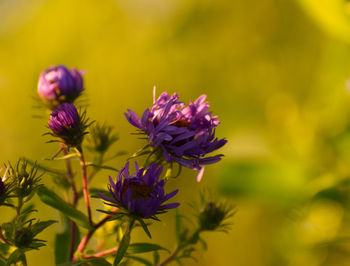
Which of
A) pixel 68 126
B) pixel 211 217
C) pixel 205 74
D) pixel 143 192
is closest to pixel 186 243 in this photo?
Result: pixel 211 217

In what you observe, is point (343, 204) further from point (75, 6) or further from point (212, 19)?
point (75, 6)

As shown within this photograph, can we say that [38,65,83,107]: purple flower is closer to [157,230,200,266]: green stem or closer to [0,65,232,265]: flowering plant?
[0,65,232,265]: flowering plant

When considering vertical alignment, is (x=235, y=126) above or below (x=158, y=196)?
above

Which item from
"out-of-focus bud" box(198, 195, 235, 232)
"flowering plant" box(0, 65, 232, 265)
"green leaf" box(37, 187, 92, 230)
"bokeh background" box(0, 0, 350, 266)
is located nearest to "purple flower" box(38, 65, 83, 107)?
"flowering plant" box(0, 65, 232, 265)

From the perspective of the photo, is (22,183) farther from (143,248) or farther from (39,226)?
(143,248)

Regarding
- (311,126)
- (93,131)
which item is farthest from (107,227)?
(311,126)

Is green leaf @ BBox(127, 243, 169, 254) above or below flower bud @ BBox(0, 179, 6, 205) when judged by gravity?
below

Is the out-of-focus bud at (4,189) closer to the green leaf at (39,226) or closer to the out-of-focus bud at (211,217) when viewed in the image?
the green leaf at (39,226)
